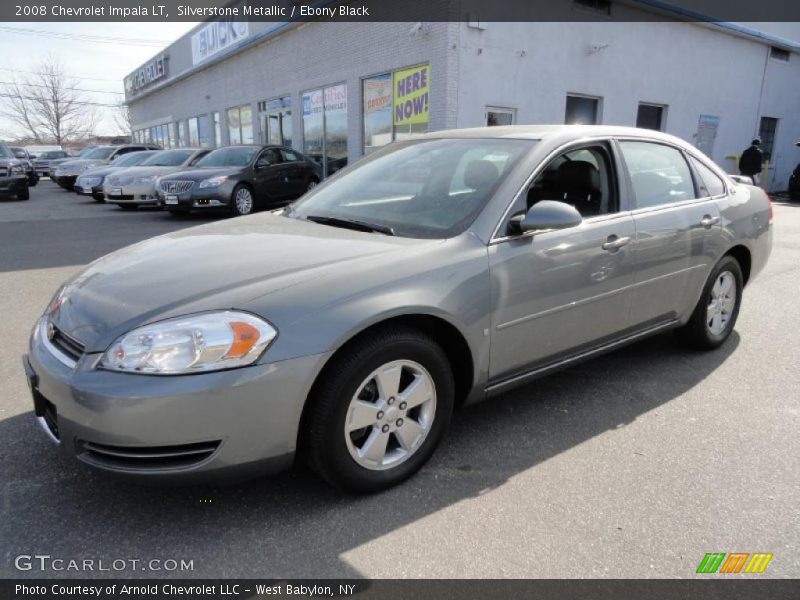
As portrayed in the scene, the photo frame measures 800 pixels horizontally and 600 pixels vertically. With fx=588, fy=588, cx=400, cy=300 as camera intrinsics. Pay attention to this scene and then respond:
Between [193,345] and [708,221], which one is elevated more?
[708,221]

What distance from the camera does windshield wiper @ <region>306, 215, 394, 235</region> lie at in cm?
292

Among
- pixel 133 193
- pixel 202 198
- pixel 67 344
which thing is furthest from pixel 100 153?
pixel 67 344

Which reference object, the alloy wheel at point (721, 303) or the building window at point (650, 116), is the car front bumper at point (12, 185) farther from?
the alloy wheel at point (721, 303)

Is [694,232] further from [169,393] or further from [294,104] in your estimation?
[294,104]

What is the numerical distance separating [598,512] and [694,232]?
2125 mm

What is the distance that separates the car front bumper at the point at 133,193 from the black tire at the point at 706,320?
469 inches

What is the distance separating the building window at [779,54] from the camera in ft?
64.3

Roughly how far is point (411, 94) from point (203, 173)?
→ 15.8 ft

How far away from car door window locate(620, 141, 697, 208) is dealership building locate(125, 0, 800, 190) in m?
8.43

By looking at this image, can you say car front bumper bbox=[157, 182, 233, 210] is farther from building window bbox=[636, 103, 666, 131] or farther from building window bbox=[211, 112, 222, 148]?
building window bbox=[211, 112, 222, 148]

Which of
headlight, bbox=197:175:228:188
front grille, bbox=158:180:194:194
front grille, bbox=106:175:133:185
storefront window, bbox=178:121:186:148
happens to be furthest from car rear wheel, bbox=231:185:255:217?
storefront window, bbox=178:121:186:148

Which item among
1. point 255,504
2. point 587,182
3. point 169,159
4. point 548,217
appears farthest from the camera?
point 169,159

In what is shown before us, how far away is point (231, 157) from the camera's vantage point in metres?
12.1

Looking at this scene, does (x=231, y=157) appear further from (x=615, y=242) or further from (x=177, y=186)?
(x=615, y=242)
